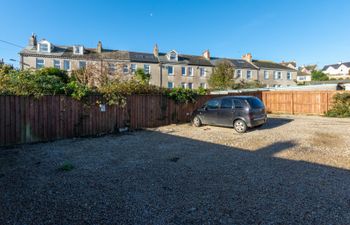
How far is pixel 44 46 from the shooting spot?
27578mm

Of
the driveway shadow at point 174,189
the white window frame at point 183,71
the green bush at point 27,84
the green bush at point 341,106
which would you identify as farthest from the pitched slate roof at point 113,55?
Answer: the driveway shadow at point 174,189

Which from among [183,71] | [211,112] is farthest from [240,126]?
[183,71]

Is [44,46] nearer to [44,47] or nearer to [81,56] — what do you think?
[44,47]

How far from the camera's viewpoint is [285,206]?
312 cm

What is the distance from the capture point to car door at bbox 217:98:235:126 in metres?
9.57

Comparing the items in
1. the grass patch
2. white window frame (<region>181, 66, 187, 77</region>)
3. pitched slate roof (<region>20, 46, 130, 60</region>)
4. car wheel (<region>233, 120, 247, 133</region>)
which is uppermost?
pitched slate roof (<region>20, 46, 130, 60</region>)

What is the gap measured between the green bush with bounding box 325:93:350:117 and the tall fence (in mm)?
10245

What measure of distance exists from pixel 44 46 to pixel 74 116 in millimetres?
25276

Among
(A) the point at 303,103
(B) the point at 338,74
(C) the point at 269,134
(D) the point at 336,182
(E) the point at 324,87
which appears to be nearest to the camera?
(D) the point at 336,182

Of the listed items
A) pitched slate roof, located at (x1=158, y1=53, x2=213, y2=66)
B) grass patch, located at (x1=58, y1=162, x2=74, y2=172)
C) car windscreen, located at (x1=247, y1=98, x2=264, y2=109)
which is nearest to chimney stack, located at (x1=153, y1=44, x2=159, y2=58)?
pitched slate roof, located at (x1=158, y1=53, x2=213, y2=66)

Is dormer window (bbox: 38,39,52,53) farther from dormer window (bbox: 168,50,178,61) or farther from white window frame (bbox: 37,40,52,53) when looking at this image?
dormer window (bbox: 168,50,178,61)

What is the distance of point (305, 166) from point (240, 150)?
1.88 metres

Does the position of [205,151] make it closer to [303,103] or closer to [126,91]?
[126,91]

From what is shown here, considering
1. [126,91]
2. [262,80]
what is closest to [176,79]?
[262,80]
